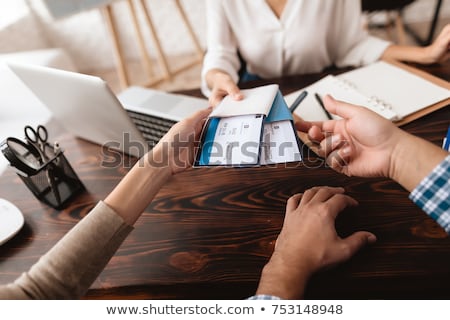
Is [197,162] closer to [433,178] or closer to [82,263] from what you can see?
[82,263]

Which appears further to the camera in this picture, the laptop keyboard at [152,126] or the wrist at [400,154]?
the laptop keyboard at [152,126]

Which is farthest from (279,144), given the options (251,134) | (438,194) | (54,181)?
(54,181)

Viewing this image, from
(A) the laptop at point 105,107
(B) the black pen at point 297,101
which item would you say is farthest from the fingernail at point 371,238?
(A) the laptop at point 105,107

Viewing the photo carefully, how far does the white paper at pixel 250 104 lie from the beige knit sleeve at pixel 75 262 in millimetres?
304

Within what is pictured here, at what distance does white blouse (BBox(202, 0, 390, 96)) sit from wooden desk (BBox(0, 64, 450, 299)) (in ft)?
1.57

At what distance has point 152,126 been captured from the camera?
0.86 meters

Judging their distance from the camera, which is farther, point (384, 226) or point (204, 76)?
point (204, 76)

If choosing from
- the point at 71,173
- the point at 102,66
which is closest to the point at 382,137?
the point at 71,173

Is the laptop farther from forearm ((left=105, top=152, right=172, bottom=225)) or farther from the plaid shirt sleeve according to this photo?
the plaid shirt sleeve

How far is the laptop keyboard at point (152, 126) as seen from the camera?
0.83 m

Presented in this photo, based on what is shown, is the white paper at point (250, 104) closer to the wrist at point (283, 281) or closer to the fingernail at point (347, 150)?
the fingernail at point (347, 150)

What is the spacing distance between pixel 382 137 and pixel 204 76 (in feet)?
2.08

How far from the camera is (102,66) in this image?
3162 millimetres

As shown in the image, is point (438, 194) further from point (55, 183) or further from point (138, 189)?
point (55, 183)
